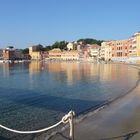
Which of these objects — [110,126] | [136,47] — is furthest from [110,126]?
[136,47]

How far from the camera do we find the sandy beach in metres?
15.1

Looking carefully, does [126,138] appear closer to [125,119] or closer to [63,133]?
[63,133]

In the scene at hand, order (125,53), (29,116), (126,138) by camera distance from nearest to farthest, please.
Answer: (126,138), (29,116), (125,53)

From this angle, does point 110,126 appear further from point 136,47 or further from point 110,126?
point 136,47

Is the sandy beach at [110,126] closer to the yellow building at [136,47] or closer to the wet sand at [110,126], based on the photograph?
the wet sand at [110,126]

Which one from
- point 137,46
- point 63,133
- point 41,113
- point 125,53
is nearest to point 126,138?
point 63,133

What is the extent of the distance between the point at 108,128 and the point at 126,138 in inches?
95.4

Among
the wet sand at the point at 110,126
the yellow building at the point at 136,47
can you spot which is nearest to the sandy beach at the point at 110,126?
the wet sand at the point at 110,126

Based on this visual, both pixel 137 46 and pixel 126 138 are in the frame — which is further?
pixel 137 46

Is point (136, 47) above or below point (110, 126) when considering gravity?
above

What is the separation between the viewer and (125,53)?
632 ft

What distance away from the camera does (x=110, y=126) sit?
56.9 feet

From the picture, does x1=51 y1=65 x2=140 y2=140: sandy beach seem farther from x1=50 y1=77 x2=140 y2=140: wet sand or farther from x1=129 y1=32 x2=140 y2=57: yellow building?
x1=129 y1=32 x2=140 y2=57: yellow building

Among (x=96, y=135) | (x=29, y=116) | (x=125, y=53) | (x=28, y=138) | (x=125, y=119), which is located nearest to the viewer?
(x=96, y=135)
